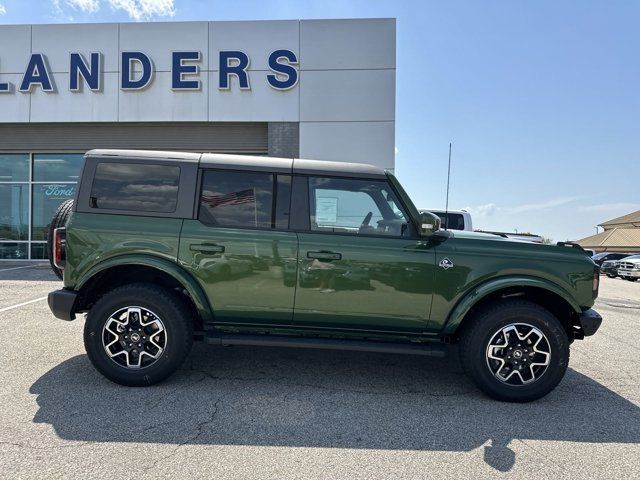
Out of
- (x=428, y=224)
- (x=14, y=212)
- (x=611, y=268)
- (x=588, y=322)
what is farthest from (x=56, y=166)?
(x=611, y=268)

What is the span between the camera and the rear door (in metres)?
3.50

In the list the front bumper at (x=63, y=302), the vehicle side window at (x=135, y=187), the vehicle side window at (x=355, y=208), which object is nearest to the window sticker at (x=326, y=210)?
the vehicle side window at (x=355, y=208)

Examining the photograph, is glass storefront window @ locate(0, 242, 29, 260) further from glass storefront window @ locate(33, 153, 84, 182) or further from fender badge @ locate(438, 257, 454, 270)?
fender badge @ locate(438, 257, 454, 270)

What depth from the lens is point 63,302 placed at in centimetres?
353

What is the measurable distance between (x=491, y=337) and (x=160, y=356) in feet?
9.35

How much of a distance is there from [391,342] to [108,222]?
2.70m

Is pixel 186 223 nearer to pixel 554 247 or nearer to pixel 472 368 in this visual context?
pixel 472 368

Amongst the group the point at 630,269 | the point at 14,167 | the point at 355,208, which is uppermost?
the point at 14,167

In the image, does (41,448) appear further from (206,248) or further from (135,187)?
(135,187)

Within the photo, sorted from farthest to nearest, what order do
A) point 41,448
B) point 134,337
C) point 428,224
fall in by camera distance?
1. point 134,337
2. point 428,224
3. point 41,448

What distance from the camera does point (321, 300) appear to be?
3.51 m

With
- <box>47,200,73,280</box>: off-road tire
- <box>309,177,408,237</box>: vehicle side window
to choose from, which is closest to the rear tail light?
<box>47,200,73,280</box>: off-road tire

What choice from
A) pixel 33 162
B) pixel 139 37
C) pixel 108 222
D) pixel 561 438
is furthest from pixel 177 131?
pixel 561 438

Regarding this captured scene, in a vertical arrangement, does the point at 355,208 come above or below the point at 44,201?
below
